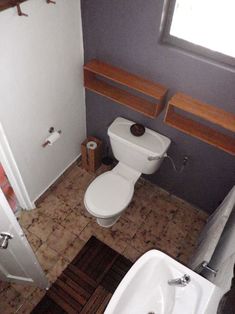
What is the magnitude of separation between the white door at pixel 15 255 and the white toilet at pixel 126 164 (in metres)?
0.59

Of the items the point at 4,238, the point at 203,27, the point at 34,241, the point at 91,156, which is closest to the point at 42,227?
the point at 34,241

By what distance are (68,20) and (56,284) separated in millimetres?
1901

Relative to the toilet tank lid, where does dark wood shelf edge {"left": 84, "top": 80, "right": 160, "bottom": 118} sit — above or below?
above

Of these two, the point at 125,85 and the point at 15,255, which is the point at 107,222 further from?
the point at 125,85

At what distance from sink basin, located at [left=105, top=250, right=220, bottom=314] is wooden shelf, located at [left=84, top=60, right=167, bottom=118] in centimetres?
99

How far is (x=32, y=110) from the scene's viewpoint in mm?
1922

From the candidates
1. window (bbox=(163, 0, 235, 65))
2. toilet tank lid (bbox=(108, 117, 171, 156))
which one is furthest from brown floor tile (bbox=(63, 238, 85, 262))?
window (bbox=(163, 0, 235, 65))

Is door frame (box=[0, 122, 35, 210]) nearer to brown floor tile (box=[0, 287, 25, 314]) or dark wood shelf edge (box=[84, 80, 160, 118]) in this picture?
brown floor tile (box=[0, 287, 25, 314])

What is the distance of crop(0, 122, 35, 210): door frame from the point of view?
71.4 inches

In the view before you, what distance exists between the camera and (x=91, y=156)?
257 cm

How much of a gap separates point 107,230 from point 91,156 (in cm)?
69

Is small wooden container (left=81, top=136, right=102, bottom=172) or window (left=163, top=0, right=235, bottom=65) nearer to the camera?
window (left=163, top=0, right=235, bottom=65)

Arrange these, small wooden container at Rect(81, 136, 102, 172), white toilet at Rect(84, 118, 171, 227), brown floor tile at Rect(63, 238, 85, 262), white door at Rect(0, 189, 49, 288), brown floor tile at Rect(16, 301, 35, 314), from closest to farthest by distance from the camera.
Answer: white door at Rect(0, 189, 49, 288)
brown floor tile at Rect(16, 301, 35, 314)
white toilet at Rect(84, 118, 171, 227)
brown floor tile at Rect(63, 238, 85, 262)
small wooden container at Rect(81, 136, 102, 172)

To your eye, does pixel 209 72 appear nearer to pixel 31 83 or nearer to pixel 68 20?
pixel 68 20
